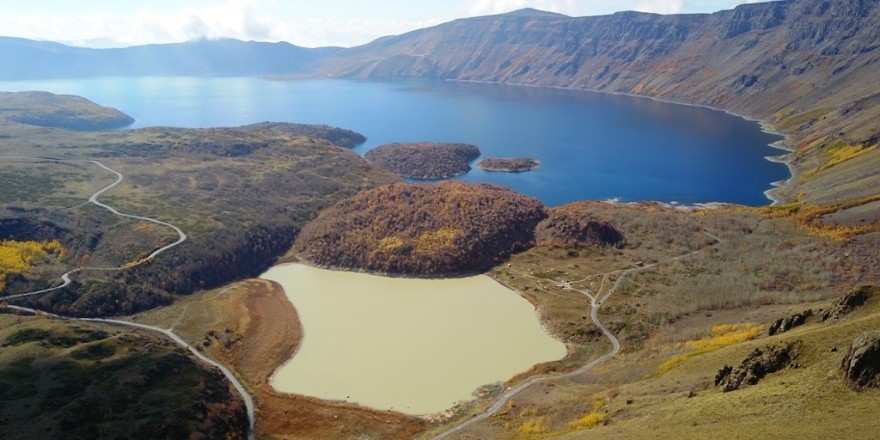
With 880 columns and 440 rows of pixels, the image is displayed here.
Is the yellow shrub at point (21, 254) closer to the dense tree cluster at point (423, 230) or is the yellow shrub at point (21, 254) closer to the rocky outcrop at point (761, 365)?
the dense tree cluster at point (423, 230)

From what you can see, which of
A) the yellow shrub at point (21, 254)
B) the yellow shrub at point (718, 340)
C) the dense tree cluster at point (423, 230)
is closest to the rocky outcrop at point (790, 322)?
the yellow shrub at point (718, 340)

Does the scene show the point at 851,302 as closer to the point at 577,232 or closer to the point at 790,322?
the point at 790,322

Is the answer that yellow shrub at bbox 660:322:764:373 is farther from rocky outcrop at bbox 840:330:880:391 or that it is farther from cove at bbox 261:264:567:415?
rocky outcrop at bbox 840:330:880:391

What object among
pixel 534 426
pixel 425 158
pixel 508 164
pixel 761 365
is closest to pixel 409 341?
pixel 534 426

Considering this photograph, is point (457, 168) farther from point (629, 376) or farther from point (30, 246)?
point (629, 376)

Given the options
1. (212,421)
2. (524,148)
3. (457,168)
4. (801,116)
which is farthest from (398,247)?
(801,116)

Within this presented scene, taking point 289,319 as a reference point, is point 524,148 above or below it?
above
